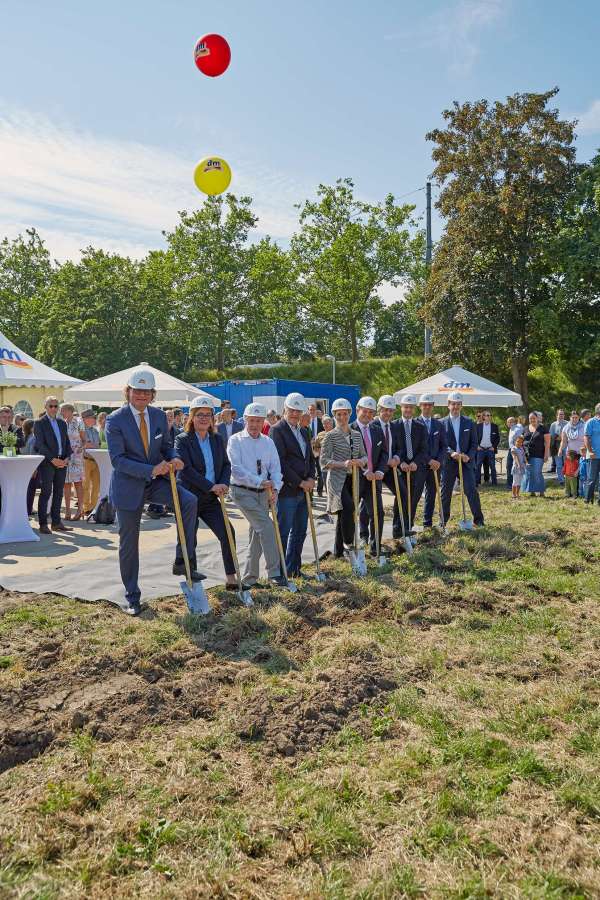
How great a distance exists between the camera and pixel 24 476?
9.32 metres

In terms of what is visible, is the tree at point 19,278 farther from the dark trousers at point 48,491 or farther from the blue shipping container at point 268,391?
the dark trousers at point 48,491

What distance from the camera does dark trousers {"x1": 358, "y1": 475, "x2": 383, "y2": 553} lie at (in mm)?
8234

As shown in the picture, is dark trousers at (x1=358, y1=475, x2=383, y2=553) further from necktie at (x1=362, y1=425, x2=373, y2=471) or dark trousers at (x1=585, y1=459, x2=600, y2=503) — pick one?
dark trousers at (x1=585, y1=459, x2=600, y2=503)

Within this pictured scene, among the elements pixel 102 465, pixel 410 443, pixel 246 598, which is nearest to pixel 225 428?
pixel 102 465

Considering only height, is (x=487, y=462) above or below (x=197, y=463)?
Answer: below

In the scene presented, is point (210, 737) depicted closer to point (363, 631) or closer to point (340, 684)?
point (340, 684)

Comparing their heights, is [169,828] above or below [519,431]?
below

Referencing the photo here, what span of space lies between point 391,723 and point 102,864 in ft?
5.60

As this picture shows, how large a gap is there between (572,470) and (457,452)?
4.89 metres

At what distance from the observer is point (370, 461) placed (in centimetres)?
808

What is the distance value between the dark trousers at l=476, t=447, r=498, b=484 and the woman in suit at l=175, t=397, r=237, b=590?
8.97 metres

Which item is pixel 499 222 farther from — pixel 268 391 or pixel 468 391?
pixel 468 391

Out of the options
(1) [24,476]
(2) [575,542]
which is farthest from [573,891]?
(1) [24,476]

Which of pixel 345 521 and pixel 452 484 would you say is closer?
pixel 345 521
